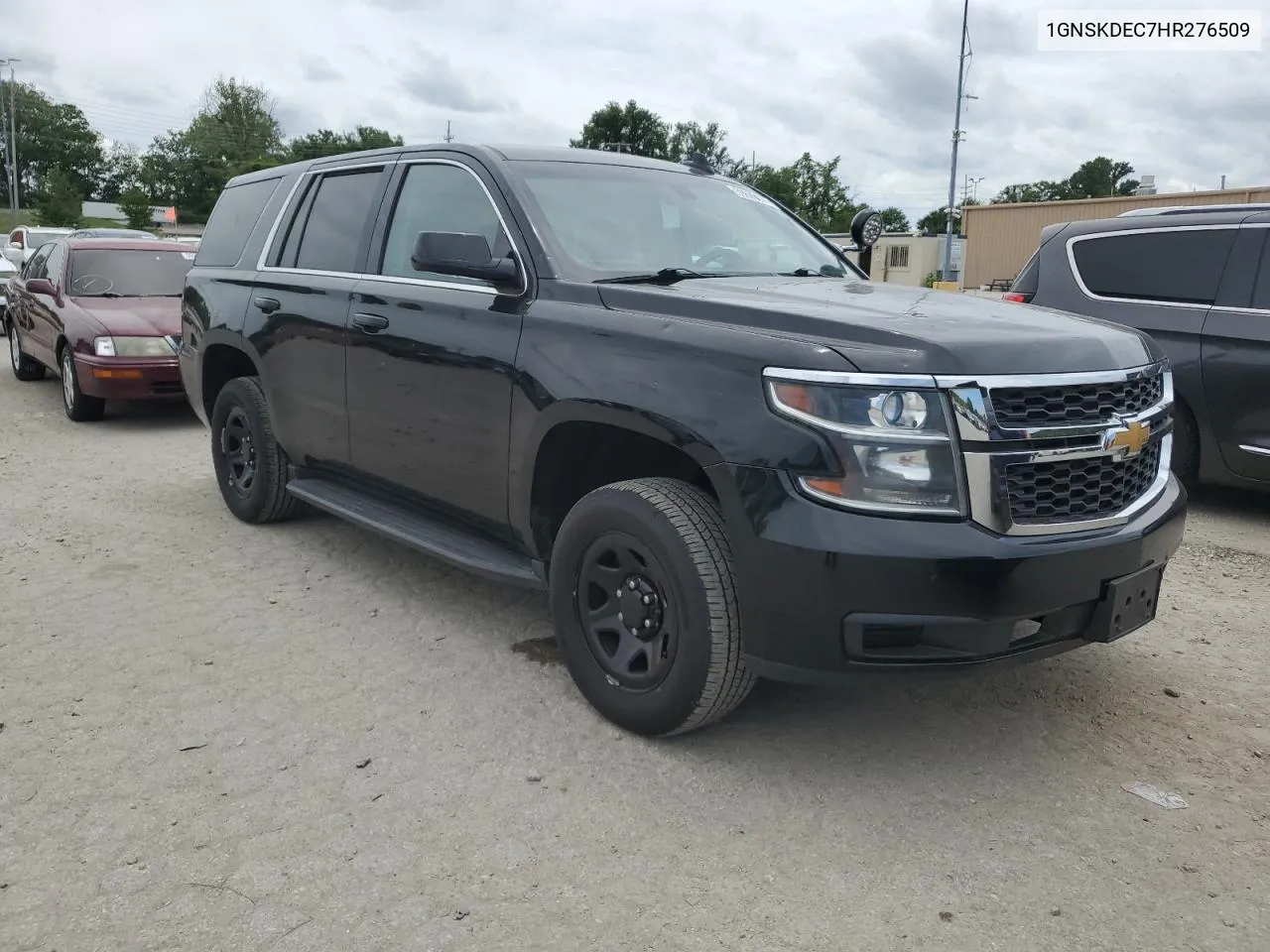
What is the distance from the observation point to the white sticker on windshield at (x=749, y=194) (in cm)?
476

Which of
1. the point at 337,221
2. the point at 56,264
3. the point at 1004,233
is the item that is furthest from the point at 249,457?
the point at 1004,233

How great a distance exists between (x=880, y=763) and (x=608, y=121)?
264 feet

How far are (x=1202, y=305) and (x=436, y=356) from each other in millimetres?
4776

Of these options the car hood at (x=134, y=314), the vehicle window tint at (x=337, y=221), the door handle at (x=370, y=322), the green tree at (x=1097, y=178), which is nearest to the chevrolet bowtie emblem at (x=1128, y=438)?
the door handle at (x=370, y=322)

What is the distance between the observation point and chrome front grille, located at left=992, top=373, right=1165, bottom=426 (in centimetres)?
284

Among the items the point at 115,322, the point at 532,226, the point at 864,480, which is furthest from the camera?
the point at 115,322

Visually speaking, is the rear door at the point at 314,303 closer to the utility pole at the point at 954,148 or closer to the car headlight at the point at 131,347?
the car headlight at the point at 131,347

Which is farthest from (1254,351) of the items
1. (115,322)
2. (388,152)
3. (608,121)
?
(608,121)

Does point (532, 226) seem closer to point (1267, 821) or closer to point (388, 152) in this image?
point (388, 152)

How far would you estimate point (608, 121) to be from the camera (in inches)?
3108

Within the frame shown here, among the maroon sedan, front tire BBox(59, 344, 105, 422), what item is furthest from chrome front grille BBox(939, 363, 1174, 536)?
front tire BBox(59, 344, 105, 422)

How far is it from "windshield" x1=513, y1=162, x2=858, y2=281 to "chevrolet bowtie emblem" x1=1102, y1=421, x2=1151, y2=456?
5.08 ft

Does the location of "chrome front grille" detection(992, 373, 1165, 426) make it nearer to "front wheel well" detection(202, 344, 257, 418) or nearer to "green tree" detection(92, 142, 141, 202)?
"front wheel well" detection(202, 344, 257, 418)

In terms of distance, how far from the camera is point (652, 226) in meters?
4.11
